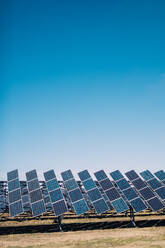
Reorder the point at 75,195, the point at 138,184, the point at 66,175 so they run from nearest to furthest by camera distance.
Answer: the point at 75,195 → the point at 138,184 → the point at 66,175

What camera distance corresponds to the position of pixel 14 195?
19578mm

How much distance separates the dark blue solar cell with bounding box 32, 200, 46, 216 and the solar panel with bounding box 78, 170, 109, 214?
16.8ft

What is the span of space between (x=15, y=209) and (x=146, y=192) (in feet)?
46.3

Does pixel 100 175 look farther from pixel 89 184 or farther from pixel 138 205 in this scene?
pixel 138 205

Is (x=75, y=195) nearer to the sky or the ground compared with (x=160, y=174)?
nearer to the sky

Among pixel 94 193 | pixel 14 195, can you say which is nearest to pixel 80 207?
pixel 94 193

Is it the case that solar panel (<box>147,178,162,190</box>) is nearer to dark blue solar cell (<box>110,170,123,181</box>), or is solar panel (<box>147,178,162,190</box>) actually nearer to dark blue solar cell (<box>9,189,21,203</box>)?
dark blue solar cell (<box>110,170,123,181</box>)

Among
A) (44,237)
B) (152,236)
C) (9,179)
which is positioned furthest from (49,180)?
(152,236)

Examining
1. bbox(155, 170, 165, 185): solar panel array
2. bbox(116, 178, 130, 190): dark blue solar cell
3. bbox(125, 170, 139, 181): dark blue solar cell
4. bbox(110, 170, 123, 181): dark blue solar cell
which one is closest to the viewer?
bbox(116, 178, 130, 190): dark blue solar cell

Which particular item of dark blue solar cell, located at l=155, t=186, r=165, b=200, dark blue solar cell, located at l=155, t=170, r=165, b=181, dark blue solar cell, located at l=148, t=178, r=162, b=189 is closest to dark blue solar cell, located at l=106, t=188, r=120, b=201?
dark blue solar cell, located at l=155, t=186, r=165, b=200

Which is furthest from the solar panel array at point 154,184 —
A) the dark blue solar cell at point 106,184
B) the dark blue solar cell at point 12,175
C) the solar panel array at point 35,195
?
the dark blue solar cell at point 12,175

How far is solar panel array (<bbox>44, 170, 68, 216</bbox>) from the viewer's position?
54.1 feet

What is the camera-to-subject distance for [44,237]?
1459 centimetres

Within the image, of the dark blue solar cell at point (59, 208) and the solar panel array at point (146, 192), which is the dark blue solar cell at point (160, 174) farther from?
the dark blue solar cell at point (59, 208)
